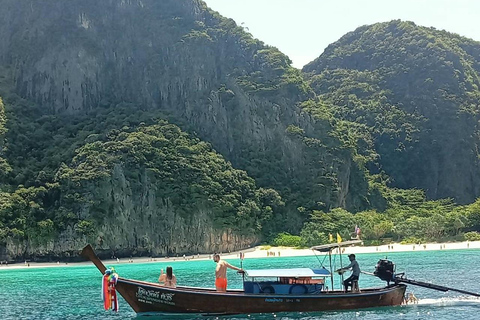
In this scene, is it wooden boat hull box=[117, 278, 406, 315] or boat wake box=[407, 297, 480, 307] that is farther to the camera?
boat wake box=[407, 297, 480, 307]

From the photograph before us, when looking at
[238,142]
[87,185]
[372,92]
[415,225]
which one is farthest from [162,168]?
[372,92]

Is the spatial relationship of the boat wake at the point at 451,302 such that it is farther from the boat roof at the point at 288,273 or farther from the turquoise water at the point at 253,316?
the boat roof at the point at 288,273

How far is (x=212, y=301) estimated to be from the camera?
23141 millimetres

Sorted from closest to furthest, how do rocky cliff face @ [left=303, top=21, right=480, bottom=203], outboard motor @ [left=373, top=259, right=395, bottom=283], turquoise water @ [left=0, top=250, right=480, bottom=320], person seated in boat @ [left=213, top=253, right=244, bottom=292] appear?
person seated in boat @ [left=213, top=253, right=244, bottom=292] → turquoise water @ [left=0, top=250, right=480, bottom=320] → outboard motor @ [left=373, top=259, right=395, bottom=283] → rocky cliff face @ [left=303, top=21, right=480, bottom=203]

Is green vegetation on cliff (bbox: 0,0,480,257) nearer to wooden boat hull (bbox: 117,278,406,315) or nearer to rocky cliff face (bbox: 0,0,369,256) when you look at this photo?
rocky cliff face (bbox: 0,0,369,256)

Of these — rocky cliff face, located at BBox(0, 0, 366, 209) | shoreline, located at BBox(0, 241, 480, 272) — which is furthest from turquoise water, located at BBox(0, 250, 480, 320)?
rocky cliff face, located at BBox(0, 0, 366, 209)

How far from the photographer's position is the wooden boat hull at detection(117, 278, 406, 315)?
2311 centimetres

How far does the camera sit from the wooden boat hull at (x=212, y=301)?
75.8ft

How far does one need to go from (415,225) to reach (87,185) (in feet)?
154

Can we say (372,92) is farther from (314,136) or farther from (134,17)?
(134,17)

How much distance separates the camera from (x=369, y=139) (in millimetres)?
131500

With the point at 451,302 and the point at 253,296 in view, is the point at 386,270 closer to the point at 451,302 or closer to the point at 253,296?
the point at 451,302

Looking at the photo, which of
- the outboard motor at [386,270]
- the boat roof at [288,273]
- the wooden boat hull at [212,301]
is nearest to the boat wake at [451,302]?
the outboard motor at [386,270]

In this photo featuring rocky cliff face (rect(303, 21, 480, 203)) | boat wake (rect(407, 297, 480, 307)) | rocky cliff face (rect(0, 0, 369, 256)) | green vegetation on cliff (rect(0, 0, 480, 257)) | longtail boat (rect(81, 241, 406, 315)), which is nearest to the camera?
longtail boat (rect(81, 241, 406, 315))
